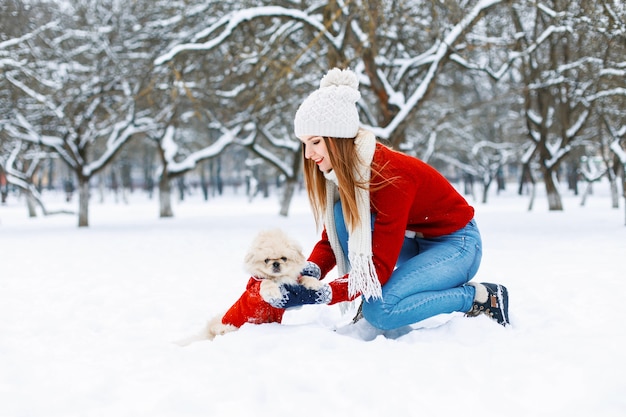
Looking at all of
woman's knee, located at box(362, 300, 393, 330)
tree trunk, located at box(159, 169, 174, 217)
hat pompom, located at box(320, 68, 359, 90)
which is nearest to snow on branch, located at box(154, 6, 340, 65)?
hat pompom, located at box(320, 68, 359, 90)

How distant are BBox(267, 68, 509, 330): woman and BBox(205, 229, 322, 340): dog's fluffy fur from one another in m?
0.07

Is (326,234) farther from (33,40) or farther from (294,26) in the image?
(33,40)

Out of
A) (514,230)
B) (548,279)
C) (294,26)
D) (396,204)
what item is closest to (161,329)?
(396,204)

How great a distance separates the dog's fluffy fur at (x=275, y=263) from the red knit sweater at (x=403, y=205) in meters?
0.44

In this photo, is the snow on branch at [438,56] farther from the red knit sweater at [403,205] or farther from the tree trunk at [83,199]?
the tree trunk at [83,199]

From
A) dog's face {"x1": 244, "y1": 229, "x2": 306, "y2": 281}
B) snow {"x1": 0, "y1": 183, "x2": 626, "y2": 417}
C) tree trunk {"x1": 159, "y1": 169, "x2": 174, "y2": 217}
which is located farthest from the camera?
tree trunk {"x1": 159, "y1": 169, "x2": 174, "y2": 217}

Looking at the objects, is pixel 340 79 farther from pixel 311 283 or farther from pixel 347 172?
pixel 311 283

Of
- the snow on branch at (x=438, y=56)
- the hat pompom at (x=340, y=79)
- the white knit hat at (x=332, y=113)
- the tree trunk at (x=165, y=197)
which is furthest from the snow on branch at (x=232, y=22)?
the tree trunk at (x=165, y=197)

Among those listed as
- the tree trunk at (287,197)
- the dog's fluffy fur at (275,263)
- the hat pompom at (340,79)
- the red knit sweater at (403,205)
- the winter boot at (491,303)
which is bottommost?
the tree trunk at (287,197)

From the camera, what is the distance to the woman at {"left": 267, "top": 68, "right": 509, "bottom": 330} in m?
2.86

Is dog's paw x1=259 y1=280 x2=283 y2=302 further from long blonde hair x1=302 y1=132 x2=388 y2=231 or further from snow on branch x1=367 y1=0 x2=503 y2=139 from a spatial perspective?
snow on branch x1=367 y1=0 x2=503 y2=139

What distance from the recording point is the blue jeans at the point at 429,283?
2.97 meters

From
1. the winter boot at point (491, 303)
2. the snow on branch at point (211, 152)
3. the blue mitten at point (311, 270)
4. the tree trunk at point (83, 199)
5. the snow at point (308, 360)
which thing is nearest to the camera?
the snow at point (308, 360)

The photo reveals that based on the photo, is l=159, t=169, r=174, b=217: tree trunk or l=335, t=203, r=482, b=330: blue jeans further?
l=159, t=169, r=174, b=217: tree trunk
